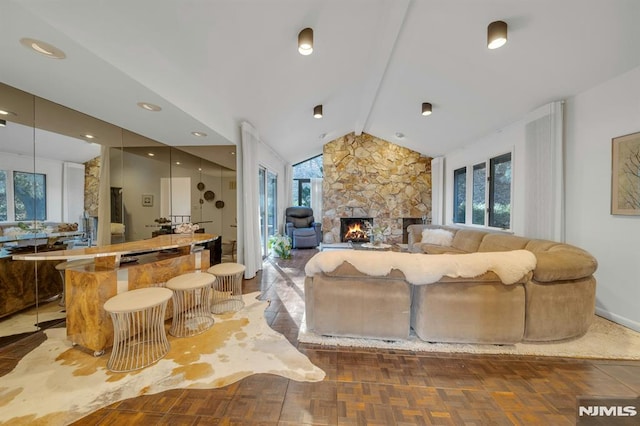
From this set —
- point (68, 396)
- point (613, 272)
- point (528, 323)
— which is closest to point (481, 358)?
point (528, 323)

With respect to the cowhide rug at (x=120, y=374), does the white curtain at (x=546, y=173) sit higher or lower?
higher

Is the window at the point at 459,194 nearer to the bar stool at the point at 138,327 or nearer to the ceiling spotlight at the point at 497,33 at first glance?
the ceiling spotlight at the point at 497,33

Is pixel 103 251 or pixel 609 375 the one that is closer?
pixel 609 375

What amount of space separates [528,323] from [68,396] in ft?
11.6

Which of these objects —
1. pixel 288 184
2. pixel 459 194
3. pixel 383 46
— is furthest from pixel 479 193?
pixel 288 184

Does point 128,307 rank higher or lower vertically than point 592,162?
lower

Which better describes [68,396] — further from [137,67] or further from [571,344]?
[571,344]

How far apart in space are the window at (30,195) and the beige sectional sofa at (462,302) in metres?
2.81

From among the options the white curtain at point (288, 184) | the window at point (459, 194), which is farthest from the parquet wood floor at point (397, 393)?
the white curtain at point (288, 184)

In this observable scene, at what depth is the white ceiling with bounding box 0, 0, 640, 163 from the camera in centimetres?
172

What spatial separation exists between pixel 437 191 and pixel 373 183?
1776mm

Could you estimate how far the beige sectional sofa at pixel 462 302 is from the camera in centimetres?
204

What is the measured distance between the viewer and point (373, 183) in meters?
7.17

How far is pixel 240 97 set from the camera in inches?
127
